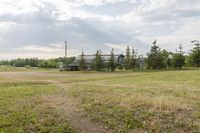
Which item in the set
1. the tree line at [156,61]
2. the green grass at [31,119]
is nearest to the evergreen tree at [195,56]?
the tree line at [156,61]

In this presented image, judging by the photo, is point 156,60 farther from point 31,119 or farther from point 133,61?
point 31,119

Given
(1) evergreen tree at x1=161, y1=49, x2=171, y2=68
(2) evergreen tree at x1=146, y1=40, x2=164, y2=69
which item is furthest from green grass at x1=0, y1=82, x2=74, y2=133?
(1) evergreen tree at x1=161, y1=49, x2=171, y2=68

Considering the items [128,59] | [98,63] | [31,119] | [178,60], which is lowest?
[31,119]

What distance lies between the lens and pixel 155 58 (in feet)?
251

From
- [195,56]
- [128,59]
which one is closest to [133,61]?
[128,59]

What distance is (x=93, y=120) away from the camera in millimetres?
11086

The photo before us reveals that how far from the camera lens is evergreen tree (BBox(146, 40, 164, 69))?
7631 centimetres

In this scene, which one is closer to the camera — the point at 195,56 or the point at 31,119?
the point at 31,119

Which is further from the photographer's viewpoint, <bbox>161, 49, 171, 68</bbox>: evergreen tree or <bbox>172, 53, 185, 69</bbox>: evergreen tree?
<bbox>161, 49, 171, 68</bbox>: evergreen tree

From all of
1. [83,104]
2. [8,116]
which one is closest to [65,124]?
[8,116]

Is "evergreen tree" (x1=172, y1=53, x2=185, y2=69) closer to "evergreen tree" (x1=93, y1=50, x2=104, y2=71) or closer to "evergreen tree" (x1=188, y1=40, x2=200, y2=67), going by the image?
"evergreen tree" (x1=188, y1=40, x2=200, y2=67)

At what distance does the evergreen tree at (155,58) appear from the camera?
7631 centimetres

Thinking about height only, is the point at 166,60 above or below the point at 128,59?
below

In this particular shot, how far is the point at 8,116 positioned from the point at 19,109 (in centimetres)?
128
